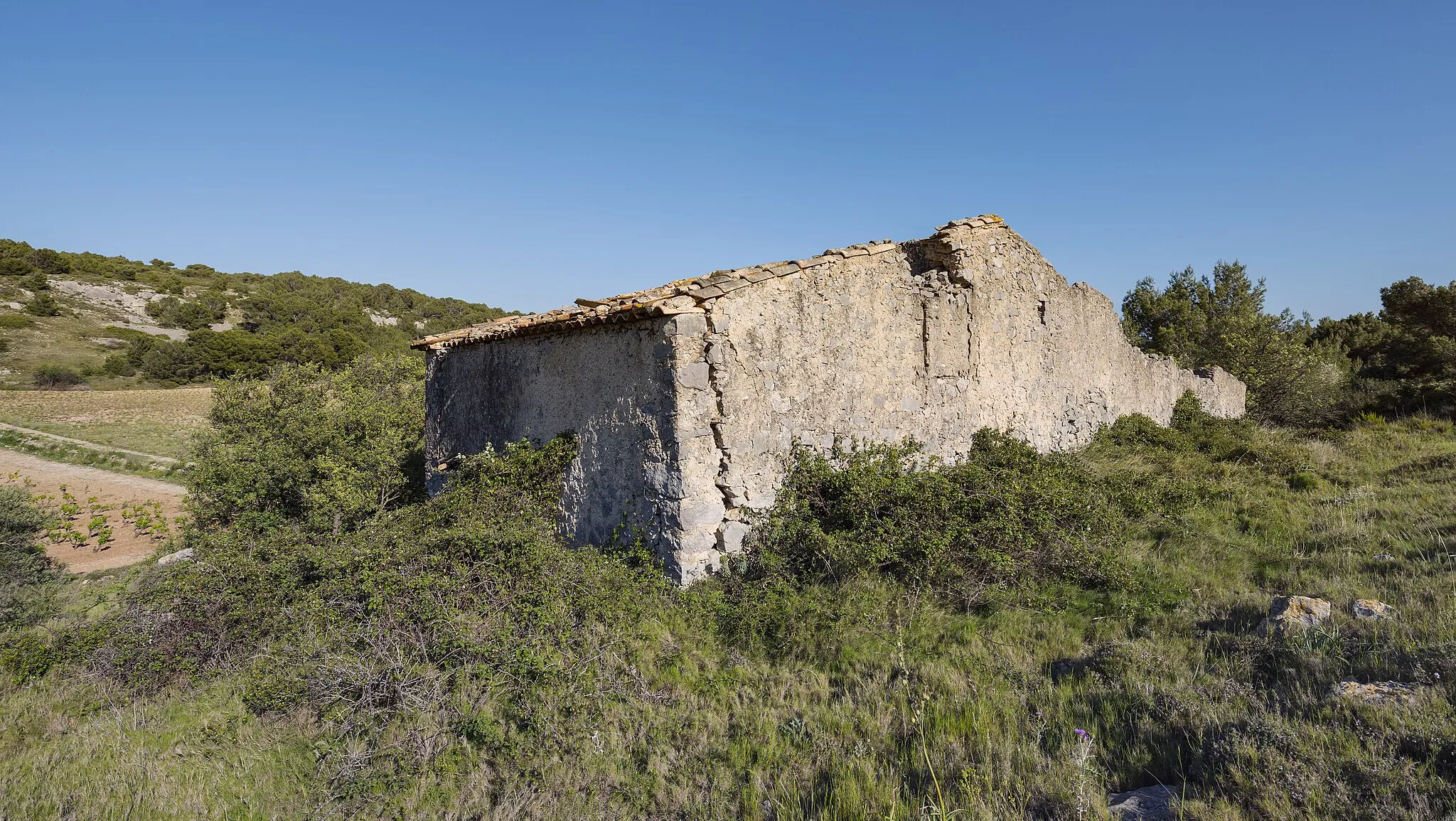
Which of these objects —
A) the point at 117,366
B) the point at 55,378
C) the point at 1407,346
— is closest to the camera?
the point at 1407,346

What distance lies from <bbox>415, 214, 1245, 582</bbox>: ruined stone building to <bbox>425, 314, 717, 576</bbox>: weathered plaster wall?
0.02 metres

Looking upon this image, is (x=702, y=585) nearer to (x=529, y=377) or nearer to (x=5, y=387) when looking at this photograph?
(x=529, y=377)

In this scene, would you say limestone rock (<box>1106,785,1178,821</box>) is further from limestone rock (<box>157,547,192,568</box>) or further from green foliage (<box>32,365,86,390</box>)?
green foliage (<box>32,365,86,390</box>)

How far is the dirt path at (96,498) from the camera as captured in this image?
14.9m

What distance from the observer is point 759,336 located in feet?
20.4

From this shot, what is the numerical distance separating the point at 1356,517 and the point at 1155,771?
5.83 m

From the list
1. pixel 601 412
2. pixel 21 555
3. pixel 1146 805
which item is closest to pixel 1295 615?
pixel 1146 805

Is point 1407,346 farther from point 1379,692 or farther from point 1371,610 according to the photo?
point 1379,692

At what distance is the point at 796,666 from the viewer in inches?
181

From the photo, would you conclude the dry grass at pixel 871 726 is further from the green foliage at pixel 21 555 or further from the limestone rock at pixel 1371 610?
the green foliage at pixel 21 555

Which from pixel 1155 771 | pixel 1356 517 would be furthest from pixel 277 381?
pixel 1356 517

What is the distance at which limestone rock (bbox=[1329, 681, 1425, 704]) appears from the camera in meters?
3.11

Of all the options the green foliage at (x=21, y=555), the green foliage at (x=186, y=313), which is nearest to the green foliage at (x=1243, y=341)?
the green foliage at (x=21, y=555)

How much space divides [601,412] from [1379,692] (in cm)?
589
